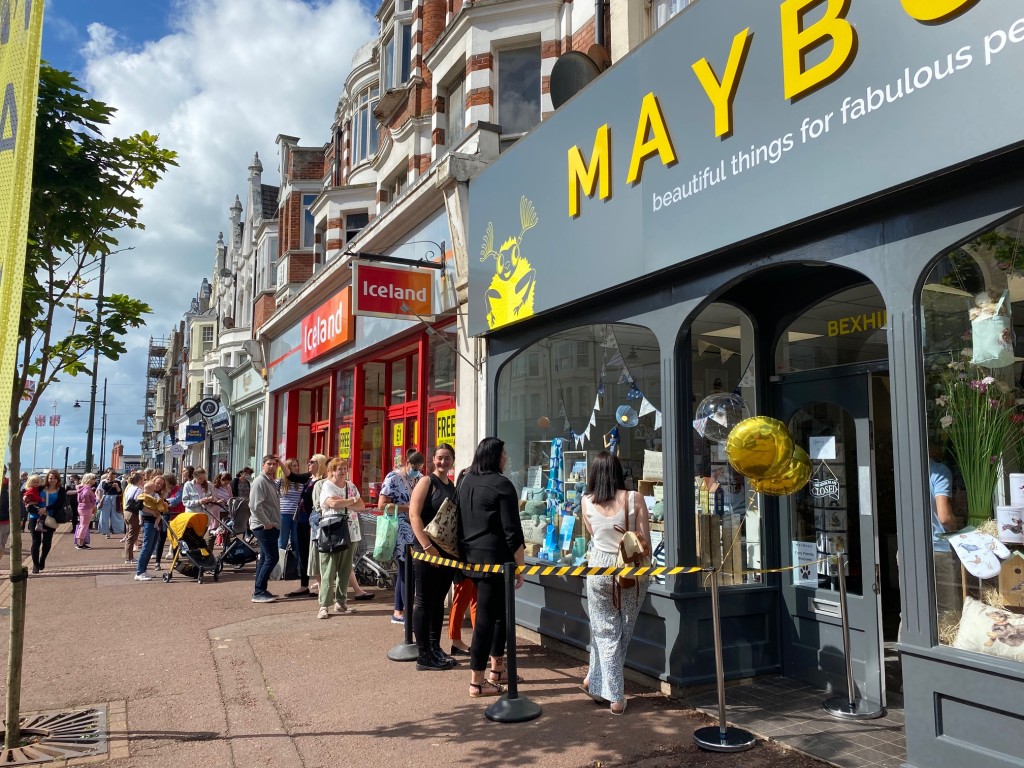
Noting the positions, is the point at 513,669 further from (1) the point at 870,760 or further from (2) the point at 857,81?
(2) the point at 857,81

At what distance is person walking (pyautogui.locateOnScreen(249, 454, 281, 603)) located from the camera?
9703mm

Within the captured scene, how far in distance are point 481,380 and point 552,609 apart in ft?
9.54

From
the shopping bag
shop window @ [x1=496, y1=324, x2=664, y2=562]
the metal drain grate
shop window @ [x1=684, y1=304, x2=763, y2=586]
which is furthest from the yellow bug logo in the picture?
the metal drain grate

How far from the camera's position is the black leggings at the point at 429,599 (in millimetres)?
6312

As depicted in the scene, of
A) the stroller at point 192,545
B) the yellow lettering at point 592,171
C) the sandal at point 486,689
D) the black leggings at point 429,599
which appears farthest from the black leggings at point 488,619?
the stroller at point 192,545

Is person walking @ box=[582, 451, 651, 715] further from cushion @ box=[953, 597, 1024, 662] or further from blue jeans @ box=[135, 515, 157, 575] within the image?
blue jeans @ box=[135, 515, 157, 575]

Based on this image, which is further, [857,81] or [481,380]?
[481,380]

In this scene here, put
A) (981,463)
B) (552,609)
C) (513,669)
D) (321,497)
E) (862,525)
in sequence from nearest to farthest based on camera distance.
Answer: (981,463) < (513,669) < (862,525) < (552,609) < (321,497)

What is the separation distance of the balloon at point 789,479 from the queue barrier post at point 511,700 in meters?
1.82

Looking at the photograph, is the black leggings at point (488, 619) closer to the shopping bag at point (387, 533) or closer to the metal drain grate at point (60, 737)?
the metal drain grate at point (60, 737)

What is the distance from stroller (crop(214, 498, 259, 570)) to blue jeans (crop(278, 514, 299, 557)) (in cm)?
127

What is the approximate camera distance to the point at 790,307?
245 inches

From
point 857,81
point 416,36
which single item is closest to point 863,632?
point 857,81

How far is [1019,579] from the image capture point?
158 inches
